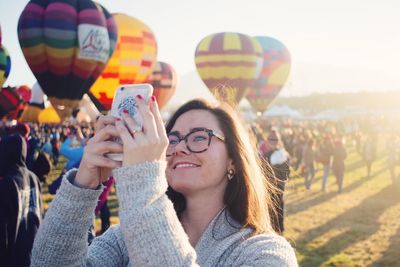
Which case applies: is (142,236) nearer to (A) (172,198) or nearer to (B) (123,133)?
(B) (123,133)

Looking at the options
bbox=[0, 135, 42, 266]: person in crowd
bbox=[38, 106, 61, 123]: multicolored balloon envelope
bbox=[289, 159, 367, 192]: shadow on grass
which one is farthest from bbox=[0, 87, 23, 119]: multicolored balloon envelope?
bbox=[38, 106, 61, 123]: multicolored balloon envelope

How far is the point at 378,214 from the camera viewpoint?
26.7 ft

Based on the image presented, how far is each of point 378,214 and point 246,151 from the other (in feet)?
24.7

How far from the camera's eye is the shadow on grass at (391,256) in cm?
538

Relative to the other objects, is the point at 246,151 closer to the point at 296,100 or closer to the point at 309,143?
the point at 309,143

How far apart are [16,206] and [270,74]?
648 inches

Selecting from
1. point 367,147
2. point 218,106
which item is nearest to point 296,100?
point 367,147

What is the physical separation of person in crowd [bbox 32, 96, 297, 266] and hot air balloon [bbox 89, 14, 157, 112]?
9.07 metres

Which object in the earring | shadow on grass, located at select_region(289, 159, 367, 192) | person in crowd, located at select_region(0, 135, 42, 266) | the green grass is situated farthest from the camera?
shadow on grass, located at select_region(289, 159, 367, 192)

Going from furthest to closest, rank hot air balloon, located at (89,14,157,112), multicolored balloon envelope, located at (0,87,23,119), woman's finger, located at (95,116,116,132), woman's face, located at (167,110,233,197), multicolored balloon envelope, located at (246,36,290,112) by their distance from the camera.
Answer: multicolored balloon envelope, located at (246,36,290,112), hot air balloon, located at (89,14,157,112), multicolored balloon envelope, located at (0,87,23,119), woman's face, located at (167,110,233,197), woman's finger, located at (95,116,116,132)

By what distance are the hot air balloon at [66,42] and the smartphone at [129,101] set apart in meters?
9.05

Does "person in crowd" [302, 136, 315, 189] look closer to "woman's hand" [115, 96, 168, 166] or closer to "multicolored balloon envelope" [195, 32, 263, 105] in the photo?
"multicolored balloon envelope" [195, 32, 263, 105]

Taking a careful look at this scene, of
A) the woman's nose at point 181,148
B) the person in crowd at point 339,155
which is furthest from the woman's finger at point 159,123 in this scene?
the person in crowd at point 339,155

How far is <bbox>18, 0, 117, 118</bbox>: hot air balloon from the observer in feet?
30.7
